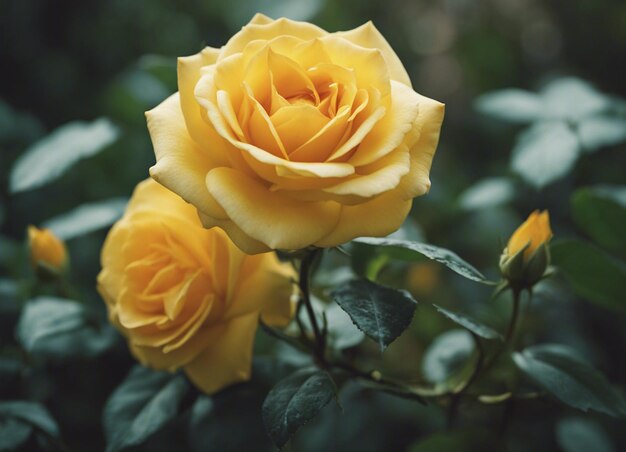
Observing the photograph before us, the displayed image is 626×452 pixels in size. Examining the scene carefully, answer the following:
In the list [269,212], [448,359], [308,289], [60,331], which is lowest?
[448,359]

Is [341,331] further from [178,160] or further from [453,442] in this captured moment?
[178,160]

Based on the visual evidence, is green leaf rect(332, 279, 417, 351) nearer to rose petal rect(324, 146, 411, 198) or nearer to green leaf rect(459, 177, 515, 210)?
rose petal rect(324, 146, 411, 198)

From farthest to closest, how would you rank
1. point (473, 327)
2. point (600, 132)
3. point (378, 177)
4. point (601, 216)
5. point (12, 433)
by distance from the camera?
point (600, 132) < point (601, 216) < point (12, 433) < point (473, 327) < point (378, 177)

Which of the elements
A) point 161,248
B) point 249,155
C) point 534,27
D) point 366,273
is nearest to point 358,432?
point 366,273

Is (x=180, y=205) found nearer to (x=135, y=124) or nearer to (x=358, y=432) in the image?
(x=358, y=432)

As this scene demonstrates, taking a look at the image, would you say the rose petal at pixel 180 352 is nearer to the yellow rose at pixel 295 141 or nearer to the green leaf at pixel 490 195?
the yellow rose at pixel 295 141

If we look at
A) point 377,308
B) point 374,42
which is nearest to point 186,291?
point 377,308

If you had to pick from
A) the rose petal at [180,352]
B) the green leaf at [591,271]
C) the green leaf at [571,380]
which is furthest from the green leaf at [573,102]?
the rose petal at [180,352]
